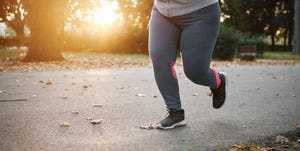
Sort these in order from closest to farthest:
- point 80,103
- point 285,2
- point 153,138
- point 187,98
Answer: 1. point 153,138
2. point 80,103
3. point 187,98
4. point 285,2

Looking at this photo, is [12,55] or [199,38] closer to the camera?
[199,38]

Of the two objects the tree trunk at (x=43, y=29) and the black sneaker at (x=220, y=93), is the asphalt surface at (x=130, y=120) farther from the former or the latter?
the tree trunk at (x=43, y=29)

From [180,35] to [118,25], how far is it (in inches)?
984

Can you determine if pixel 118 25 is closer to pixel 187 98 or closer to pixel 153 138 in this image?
pixel 187 98

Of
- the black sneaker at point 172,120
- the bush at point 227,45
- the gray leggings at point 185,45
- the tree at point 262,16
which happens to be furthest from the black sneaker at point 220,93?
the tree at point 262,16

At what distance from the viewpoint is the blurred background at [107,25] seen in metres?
16.3

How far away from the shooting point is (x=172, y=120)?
345cm

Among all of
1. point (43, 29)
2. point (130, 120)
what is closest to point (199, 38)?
point (130, 120)

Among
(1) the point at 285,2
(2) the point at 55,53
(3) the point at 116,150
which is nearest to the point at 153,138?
(3) the point at 116,150

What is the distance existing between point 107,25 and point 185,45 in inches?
1013

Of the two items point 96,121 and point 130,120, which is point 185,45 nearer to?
point 130,120

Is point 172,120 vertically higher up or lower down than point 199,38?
lower down

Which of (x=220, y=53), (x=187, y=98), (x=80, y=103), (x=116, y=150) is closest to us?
(x=116, y=150)

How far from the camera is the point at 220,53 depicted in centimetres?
2078
